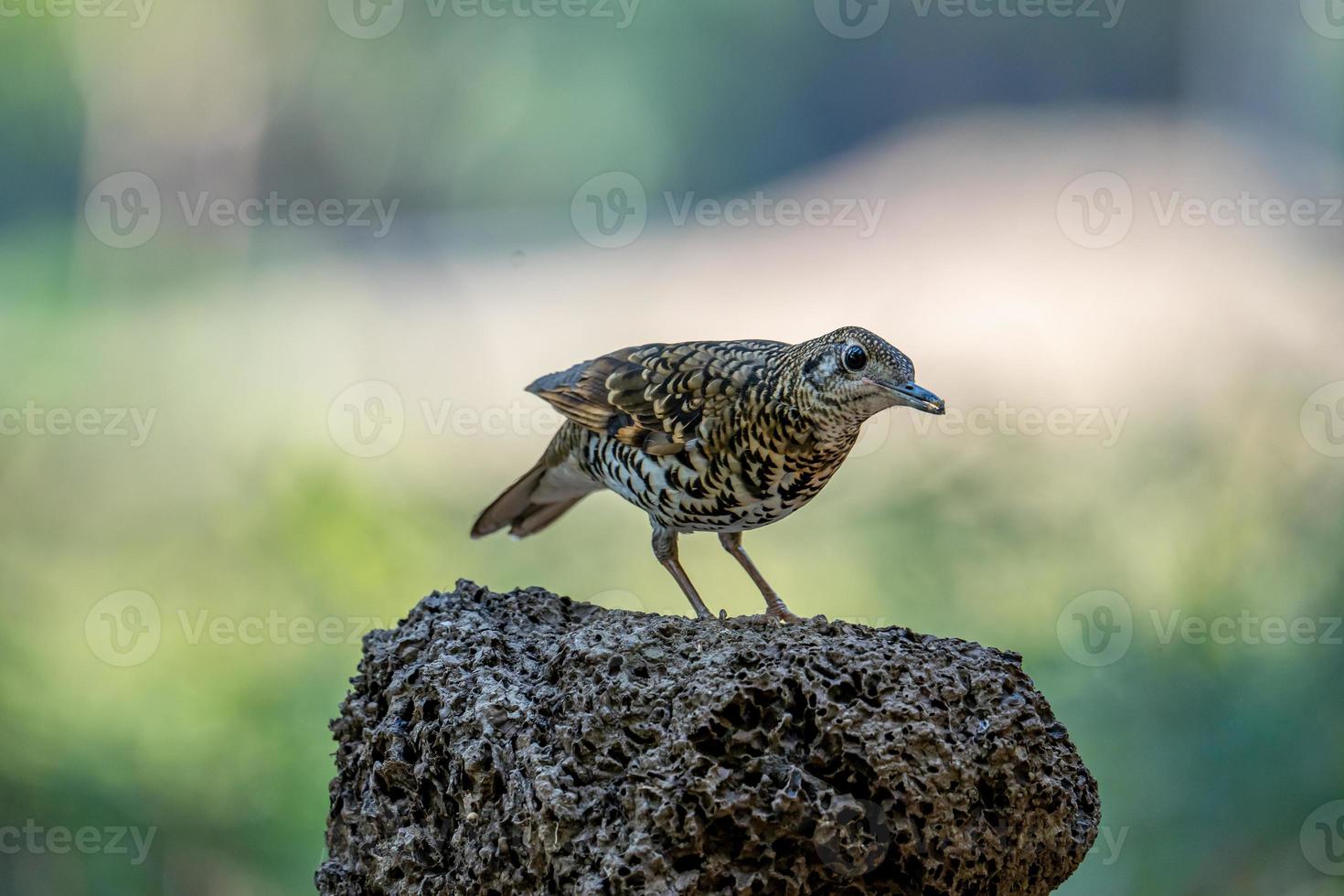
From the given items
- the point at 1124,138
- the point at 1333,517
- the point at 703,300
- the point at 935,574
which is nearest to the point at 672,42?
the point at 703,300

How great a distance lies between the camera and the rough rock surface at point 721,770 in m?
2.44

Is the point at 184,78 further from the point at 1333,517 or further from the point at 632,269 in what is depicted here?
the point at 1333,517

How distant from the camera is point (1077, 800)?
9.02 feet

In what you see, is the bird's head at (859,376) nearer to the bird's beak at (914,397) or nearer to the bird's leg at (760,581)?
the bird's beak at (914,397)

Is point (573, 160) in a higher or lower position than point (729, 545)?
higher

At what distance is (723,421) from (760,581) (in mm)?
585

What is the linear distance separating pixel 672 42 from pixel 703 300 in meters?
1.30

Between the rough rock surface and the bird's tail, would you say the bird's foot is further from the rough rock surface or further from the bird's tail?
the bird's tail

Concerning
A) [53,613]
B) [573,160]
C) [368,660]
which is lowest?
[368,660]

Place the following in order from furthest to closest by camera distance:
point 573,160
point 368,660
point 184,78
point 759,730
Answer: point 573,160
point 184,78
point 368,660
point 759,730

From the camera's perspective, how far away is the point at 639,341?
242 inches

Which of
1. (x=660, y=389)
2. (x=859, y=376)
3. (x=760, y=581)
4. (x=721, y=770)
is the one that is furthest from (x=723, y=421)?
(x=721, y=770)

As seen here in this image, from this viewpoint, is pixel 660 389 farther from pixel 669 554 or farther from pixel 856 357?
pixel 856 357

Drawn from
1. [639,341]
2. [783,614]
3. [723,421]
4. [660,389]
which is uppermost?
[639,341]
